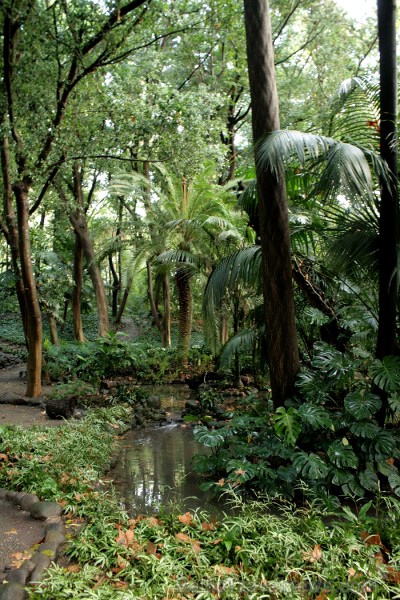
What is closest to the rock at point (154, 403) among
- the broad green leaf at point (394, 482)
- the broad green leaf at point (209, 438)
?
the broad green leaf at point (209, 438)

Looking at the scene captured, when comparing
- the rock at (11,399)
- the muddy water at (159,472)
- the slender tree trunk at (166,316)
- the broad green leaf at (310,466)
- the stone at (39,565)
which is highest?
the slender tree trunk at (166,316)

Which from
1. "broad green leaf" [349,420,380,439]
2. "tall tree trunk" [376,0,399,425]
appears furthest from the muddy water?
"tall tree trunk" [376,0,399,425]

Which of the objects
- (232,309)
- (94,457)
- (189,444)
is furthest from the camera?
(232,309)

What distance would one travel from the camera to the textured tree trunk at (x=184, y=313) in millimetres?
12875

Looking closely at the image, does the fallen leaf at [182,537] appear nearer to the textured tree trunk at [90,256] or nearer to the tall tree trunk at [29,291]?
the tall tree trunk at [29,291]

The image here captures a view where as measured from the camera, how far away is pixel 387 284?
4.88 meters

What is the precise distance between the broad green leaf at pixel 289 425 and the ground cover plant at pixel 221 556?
0.64m

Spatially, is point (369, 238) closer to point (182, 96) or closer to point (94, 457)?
point (94, 457)

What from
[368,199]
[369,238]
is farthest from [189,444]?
[368,199]

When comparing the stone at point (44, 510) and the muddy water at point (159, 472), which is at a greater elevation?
the stone at point (44, 510)

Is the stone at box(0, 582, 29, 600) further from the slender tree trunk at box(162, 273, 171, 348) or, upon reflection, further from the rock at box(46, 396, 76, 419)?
the slender tree trunk at box(162, 273, 171, 348)

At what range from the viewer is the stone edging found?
291 cm

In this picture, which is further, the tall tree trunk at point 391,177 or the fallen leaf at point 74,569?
the tall tree trunk at point 391,177

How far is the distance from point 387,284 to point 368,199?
936 mm
